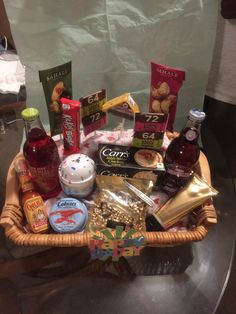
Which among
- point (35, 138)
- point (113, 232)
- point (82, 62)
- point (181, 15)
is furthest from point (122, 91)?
point (113, 232)

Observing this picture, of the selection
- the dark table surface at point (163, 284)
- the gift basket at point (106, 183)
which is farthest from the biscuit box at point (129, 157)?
the dark table surface at point (163, 284)

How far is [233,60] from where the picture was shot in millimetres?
827

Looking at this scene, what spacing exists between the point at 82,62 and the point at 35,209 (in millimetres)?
460

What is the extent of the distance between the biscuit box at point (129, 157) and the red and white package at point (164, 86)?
0.13 m

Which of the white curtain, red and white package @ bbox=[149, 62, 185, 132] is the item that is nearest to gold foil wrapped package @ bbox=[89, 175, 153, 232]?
red and white package @ bbox=[149, 62, 185, 132]

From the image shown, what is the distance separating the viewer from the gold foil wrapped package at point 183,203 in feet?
2.11

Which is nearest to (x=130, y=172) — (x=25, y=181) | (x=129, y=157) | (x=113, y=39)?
(x=129, y=157)

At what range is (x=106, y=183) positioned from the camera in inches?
26.0

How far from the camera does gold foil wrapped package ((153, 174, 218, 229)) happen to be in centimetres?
64

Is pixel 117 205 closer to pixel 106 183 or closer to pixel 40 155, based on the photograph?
pixel 106 183

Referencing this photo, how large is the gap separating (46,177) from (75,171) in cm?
8

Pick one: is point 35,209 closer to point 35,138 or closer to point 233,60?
point 35,138

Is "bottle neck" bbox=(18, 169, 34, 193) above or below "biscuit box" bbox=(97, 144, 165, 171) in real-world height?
below

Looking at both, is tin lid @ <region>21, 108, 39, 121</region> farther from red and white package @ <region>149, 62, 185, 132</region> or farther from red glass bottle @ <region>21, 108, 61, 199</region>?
red and white package @ <region>149, 62, 185, 132</region>
